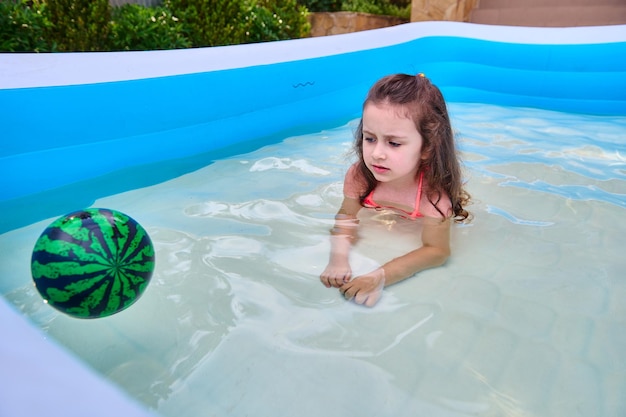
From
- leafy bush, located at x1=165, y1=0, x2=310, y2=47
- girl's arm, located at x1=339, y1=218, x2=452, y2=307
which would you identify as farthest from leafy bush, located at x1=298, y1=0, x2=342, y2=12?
girl's arm, located at x1=339, y1=218, x2=452, y2=307

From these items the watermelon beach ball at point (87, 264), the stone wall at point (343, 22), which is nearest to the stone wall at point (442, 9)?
the stone wall at point (343, 22)

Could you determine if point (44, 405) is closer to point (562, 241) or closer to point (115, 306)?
point (115, 306)

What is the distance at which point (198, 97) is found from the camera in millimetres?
3914

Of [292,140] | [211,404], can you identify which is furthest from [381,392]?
[292,140]

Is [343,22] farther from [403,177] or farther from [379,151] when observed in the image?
[379,151]

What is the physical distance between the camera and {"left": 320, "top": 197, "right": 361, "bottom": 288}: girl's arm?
2004mm

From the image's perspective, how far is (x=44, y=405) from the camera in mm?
788

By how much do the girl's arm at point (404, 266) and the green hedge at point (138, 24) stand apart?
455 centimetres

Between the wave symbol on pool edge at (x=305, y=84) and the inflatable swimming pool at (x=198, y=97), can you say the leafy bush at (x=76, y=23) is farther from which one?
the wave symbol on pool edge at (x=305, y=84)

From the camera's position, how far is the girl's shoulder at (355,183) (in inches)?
102

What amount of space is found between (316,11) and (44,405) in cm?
1084

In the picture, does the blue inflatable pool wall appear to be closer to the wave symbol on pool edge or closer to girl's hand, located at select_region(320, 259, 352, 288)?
the wave symbol on pool edge

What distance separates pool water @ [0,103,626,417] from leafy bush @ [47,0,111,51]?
335 centimetres

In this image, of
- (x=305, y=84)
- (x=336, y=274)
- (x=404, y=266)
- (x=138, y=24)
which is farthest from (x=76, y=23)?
(x=404, y=266)
